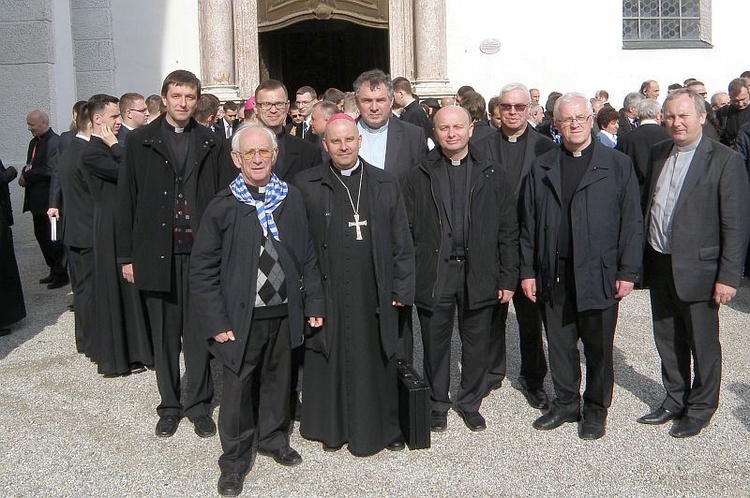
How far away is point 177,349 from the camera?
4.89 meters

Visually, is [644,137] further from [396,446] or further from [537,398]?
[396,446]

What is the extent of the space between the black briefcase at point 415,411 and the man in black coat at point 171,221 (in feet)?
3.65

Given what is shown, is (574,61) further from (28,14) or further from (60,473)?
(60,473)

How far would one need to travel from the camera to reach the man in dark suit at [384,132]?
5.26 m

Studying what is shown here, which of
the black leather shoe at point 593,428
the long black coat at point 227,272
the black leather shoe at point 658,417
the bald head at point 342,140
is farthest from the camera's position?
the black leather shoe at point 658,417

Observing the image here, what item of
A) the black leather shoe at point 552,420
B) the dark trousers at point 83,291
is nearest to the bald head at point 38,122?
the dark trousers at point 83,291

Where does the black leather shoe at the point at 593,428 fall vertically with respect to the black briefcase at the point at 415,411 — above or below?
below

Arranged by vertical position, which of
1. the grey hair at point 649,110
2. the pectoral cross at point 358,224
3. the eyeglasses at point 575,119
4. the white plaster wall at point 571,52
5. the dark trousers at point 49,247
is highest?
the white plaster wall at point 571,52

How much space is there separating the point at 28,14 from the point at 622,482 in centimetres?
1084

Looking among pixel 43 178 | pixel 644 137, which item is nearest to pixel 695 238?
pixel 644 137

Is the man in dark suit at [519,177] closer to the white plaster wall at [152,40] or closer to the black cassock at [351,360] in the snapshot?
the black cassock at [351,360]

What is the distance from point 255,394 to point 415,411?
2.73ft

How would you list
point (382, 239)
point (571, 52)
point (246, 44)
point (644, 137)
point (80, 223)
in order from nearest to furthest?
1. point (382, 239)
2. point (80, 223)
3. point (644, 137)
4. point (246, 44)
5. point (571, 52)

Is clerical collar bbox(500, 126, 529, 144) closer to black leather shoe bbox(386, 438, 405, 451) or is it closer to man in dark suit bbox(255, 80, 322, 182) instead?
man in dark suit bbox(255, 80, 322, 182)
